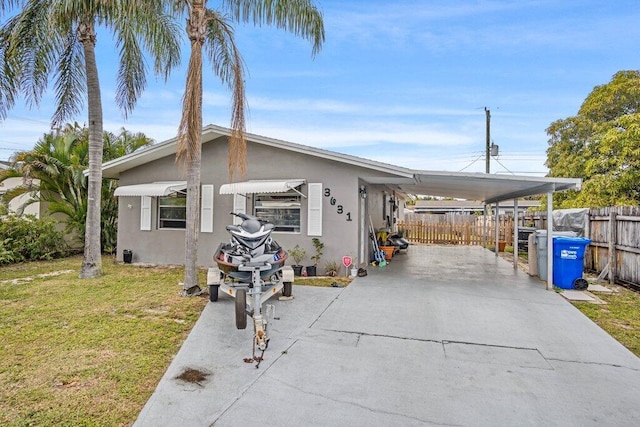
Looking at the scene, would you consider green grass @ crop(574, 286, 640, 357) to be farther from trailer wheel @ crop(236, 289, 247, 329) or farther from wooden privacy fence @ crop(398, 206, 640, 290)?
trailer wheel @ crop(236, 289, 247, 329)

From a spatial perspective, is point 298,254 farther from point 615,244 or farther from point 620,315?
point 615,244

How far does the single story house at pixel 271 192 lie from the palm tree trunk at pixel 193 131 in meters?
2.16

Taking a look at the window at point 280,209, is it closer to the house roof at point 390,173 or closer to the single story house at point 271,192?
the single story house at point 271,192

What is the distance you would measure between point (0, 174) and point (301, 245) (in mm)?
10989

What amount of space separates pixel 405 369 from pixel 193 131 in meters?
5.62

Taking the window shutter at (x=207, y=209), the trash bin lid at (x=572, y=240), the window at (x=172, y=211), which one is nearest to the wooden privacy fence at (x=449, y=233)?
the trash bin lid at (x=572, y=240)

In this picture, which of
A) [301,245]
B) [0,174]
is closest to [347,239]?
[301,245]

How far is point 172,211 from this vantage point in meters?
11.3

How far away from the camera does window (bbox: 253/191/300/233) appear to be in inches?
392

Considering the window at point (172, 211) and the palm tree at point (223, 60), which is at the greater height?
the palm tree at point (223, 60)

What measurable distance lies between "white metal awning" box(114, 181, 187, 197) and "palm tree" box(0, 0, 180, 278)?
108 cm

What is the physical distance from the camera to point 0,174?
489 inches

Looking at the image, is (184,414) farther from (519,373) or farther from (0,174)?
(0,174)

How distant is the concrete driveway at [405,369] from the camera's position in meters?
3.08
